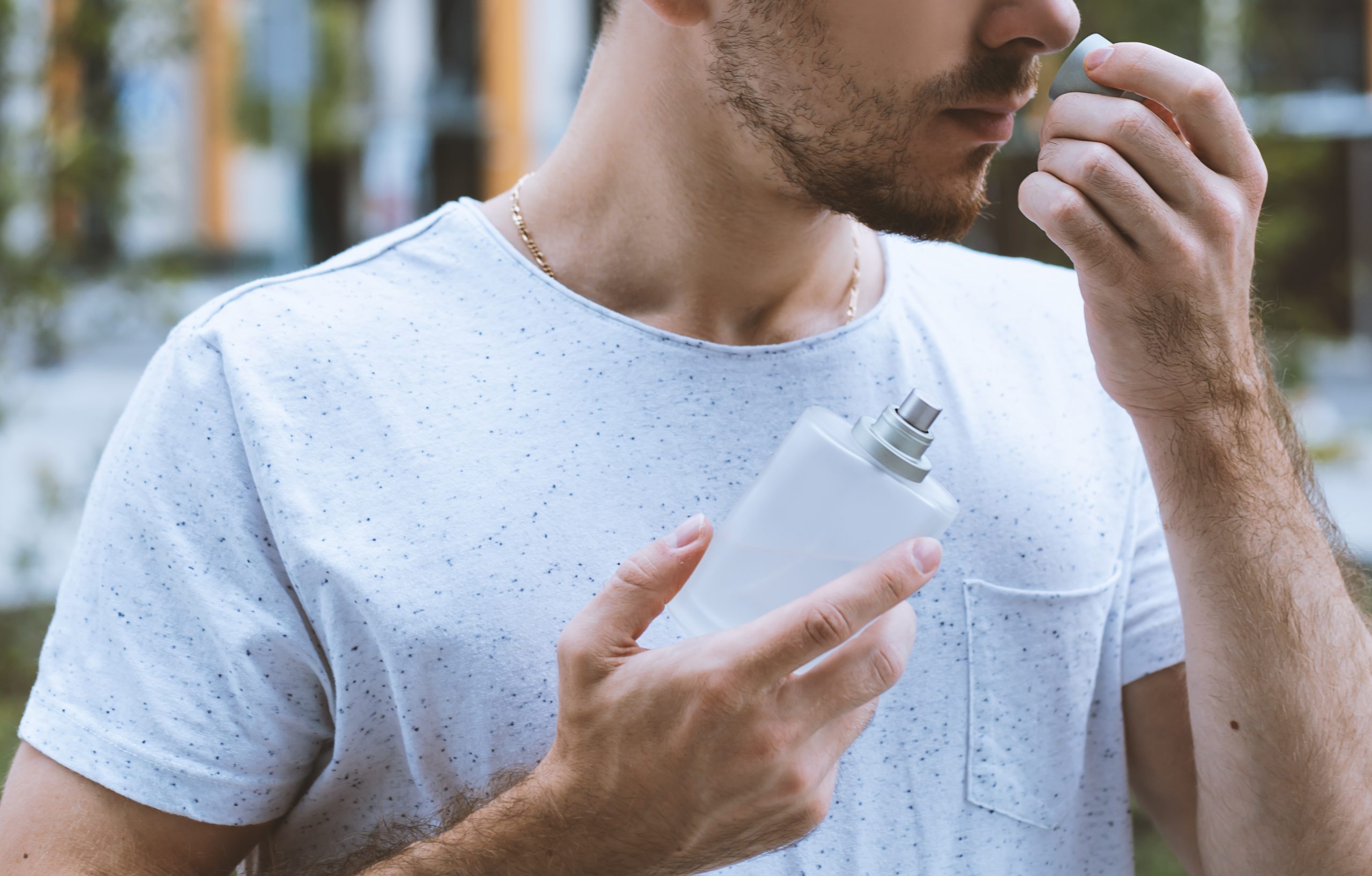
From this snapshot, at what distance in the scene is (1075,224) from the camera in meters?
1.21

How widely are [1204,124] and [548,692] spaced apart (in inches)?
34.2

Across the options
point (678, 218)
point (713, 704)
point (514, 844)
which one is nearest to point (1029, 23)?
point (678, 218)

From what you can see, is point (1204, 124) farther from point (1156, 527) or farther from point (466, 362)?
point (466, 362)

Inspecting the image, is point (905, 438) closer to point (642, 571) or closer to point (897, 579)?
point (897, 579)

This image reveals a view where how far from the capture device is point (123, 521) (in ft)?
4.28

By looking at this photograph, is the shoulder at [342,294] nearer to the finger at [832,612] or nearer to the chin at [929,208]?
the chin at [929,208]

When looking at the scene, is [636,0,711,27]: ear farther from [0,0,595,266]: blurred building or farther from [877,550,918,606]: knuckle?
[0,0,595,266]: blurred building

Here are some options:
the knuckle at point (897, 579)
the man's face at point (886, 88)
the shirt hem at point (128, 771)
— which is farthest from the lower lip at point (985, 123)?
the shirt hem at point (128, 771)

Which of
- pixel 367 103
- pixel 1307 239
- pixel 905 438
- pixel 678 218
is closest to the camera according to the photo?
pixel 905 438

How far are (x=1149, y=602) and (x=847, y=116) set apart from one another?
2.30ft

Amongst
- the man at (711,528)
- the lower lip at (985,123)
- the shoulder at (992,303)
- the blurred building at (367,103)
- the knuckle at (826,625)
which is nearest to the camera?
the knuckle at (826,625)

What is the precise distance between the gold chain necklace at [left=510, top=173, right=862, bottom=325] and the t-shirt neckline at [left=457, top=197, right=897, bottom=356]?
17mm

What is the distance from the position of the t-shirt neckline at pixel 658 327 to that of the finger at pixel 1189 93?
1.34 ft

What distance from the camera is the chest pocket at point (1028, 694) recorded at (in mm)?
1450
